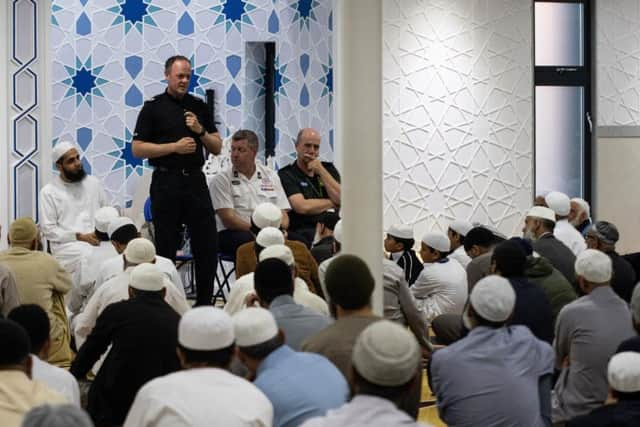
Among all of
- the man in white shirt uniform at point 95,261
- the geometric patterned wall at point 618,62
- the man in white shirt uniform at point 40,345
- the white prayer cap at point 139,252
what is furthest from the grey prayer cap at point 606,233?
the geometric patterned wall at point 618,62

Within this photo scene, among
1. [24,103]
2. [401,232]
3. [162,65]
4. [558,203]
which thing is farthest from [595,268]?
[162,65]

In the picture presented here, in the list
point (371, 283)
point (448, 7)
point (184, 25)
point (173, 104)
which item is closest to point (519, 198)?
point (448, 7)

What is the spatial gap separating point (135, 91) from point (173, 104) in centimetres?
300

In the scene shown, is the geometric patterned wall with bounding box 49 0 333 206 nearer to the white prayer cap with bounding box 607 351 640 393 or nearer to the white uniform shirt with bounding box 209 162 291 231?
the white uniform shirt with bounding box 209 162 291 231

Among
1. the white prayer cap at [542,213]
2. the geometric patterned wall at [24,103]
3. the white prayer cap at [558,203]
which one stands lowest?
the white prayer cap at [542,213]

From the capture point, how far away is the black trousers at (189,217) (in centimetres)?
722

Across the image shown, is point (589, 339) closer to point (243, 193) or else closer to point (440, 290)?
point (440, 290)

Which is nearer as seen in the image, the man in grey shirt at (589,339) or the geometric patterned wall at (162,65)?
the man in grey shirt at (589,339)

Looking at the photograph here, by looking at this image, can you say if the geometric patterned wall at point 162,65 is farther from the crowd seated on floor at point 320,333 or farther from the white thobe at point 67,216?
the crowd seated on floor at point 320,333

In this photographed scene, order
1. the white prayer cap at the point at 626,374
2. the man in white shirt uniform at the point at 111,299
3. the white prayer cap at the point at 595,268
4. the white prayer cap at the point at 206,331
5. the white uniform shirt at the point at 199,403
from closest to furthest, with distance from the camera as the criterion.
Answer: the white uniform shirt at the point at 199,403, the white prayer cap at the point at 206,331, the white prayer cap at the point at 626,374, the white prayer cap at the point at 595,268, the man in white shirt uniform at the point at 111,299

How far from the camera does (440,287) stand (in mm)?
7086

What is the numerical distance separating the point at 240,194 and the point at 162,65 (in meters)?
2.71

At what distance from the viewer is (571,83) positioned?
11.8 metres

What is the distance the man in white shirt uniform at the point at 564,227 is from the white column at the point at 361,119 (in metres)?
3.07
